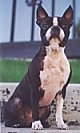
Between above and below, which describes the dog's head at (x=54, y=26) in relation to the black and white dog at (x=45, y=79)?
above

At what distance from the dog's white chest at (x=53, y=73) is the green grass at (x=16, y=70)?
0.03 m

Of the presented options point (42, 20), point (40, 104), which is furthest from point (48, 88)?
point (42, 20)

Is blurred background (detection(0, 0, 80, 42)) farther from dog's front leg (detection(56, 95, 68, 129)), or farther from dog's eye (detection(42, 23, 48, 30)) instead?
dog's front leg (detection(56, 95, 68, 129))

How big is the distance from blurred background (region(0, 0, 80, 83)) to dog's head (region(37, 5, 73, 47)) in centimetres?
2

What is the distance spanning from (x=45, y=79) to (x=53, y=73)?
0.16 feet

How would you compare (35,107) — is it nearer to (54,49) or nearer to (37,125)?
(37,125)

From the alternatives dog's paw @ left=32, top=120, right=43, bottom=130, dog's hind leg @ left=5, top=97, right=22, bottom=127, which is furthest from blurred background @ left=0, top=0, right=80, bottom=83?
dog's paw @ left=32, top=120, right=43, bottom=130

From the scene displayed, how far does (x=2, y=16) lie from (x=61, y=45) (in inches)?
12.4

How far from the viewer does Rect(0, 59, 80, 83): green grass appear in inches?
104

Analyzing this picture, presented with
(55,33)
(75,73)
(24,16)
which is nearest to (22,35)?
(24,16)

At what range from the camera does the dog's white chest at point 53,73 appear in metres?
2.63

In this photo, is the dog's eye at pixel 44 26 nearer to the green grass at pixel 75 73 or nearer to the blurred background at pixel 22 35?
the blurred background at pixel 22 35

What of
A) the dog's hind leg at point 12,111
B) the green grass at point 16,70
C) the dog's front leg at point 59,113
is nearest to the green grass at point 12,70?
the green grass at point 16,70

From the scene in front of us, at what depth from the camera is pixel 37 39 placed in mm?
2666
